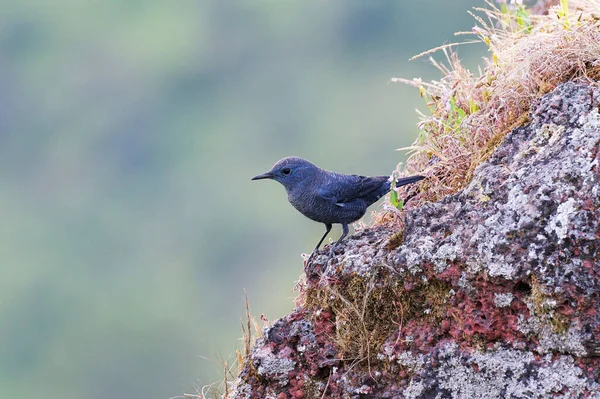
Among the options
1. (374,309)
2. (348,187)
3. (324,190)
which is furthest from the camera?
(348,187)

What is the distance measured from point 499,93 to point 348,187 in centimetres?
185

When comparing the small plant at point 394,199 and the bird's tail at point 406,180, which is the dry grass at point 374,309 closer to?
the small plant at point 394,199

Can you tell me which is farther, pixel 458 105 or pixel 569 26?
pixel 458 105

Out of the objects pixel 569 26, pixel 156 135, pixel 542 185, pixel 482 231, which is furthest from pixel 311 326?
pixel 156 135

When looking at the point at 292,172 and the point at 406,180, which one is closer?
the point at 406,180

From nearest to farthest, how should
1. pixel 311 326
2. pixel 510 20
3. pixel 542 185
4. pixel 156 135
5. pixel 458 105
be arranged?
pixel 542 185 < pixel 311 326 < pixel 458 105 < pixel 510 20 < pixel 156 135

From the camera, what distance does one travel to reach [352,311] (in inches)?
180

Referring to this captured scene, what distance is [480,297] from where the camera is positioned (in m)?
4.13

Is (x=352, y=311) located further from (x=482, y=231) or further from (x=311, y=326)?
(x=482, y=231)

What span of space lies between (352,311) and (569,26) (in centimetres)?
220

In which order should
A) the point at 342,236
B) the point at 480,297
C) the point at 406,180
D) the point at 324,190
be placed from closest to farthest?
1. the point at 480,297
2. the point at 406,180
3. the point at 342,236
4. the point at 324,190

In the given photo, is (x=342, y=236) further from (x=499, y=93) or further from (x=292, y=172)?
(x=499, y=93)

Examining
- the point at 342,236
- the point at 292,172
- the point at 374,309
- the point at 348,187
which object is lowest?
the point at 374,309

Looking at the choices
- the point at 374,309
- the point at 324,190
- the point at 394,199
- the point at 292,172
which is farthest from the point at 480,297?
the point at 292,172
